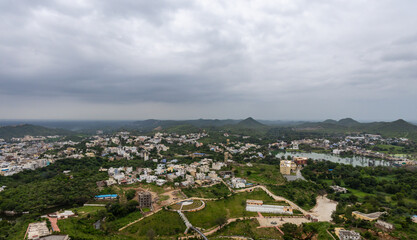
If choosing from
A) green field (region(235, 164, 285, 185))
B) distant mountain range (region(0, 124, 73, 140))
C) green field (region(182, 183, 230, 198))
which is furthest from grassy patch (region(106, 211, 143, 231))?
distant mountain range (region(0, 124, 73, 140))

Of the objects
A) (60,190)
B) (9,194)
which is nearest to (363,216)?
(60,190)

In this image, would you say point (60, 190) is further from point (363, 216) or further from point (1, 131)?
point (1, 131)

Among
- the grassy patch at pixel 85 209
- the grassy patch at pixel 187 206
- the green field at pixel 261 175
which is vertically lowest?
the grassy patch at pixel 85 209

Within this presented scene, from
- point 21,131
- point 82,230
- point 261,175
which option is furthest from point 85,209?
point 21,131

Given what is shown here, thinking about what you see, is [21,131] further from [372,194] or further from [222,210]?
[372,194]

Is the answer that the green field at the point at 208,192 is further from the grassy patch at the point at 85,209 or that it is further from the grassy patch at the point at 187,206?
the grassy patch at the point at 85,209

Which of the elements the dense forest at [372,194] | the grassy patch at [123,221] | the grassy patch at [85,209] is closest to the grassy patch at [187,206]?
the grassy patch at [123,221]
